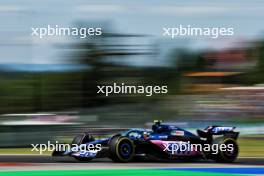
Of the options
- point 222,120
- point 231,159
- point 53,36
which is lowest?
point 231,159

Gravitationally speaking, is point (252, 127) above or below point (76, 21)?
below

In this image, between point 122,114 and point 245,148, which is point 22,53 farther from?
point 245,148

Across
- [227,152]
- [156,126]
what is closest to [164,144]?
[156,126]

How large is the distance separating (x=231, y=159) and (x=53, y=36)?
148 cm

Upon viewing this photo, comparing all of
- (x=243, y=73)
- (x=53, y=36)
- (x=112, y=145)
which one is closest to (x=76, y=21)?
(x=53, y=36)

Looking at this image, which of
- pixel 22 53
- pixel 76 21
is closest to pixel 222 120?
pixel 76 21

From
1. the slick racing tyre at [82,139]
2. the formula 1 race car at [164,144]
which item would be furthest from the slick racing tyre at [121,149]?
the slick racing tyre at [82,139]

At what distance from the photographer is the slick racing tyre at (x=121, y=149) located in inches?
147

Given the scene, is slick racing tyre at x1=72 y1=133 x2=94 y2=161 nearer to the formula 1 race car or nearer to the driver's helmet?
the formula 1 race car

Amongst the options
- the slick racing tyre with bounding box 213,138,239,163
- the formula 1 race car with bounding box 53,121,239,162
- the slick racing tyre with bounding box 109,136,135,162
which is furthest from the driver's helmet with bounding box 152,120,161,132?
the slick racing tyre with bounding box 213,138,239,163

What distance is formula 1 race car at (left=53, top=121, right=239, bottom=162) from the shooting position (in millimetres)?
3715

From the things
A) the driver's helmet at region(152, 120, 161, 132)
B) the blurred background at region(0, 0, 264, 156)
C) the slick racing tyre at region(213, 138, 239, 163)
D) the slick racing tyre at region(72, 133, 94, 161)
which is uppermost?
the blurred background at region(0, 0, 264, 156)

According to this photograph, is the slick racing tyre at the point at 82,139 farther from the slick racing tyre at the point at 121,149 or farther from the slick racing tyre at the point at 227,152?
the slick racing tyre at the point at 227,152

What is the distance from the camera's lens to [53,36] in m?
3.61
